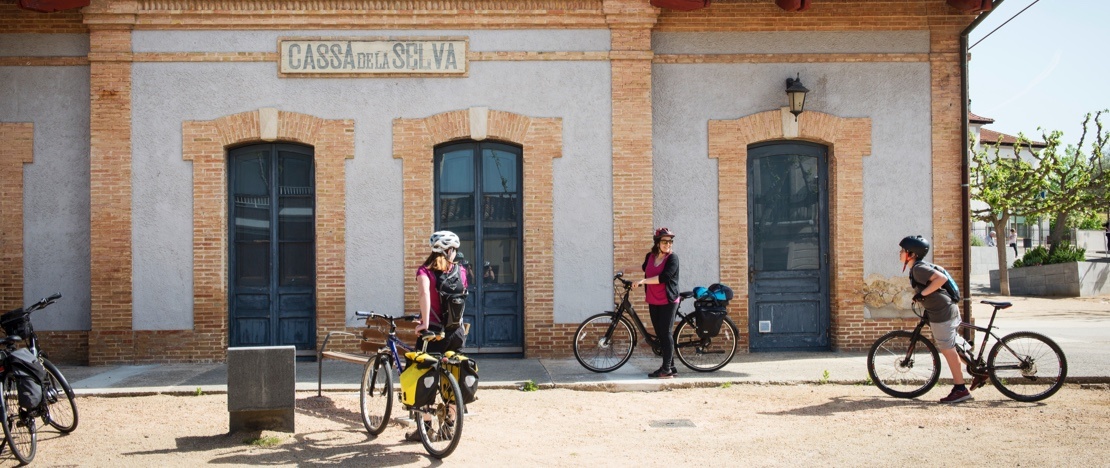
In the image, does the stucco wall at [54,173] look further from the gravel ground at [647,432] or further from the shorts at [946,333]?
the shorts at [946,333]

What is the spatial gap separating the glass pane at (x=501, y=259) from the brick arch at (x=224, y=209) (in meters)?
1.75

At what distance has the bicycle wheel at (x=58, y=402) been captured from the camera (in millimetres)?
7262

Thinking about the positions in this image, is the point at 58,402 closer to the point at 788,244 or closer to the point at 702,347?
the point at 702,347

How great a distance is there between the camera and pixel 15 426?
6898 mm

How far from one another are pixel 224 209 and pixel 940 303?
8094 millimetres

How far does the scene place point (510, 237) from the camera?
12.4 m

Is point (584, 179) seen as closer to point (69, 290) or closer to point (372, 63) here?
point (372, 63)

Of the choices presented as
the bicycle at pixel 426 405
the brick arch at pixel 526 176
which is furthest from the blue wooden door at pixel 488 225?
the bicycle at pixel 426 405

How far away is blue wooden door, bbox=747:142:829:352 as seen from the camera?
1261 cm

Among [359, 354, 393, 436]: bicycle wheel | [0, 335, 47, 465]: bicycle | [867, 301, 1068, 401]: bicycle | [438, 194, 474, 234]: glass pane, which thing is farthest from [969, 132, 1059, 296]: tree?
[0, 335, 47, 465]: bicycle

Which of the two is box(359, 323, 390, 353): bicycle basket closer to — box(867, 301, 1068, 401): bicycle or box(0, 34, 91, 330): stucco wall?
box(867, 301, 1068, 401): bicycle

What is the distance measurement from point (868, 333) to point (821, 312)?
62 centimetres

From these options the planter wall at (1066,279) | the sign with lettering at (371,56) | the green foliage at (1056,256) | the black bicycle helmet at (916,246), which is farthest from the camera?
the green foliage at (1056,256)

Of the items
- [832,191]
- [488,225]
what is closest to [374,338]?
[488,225]
